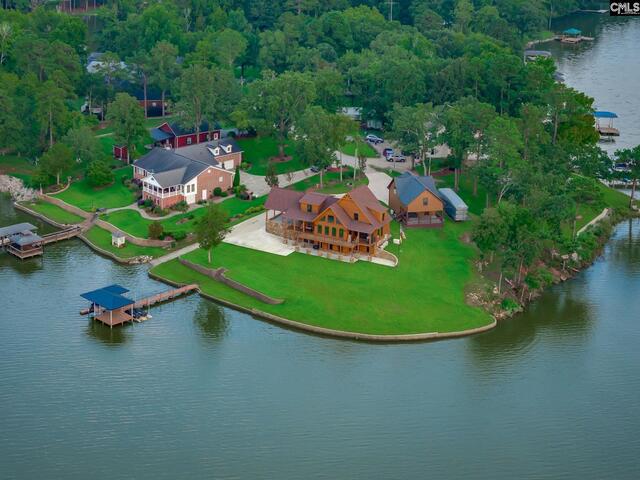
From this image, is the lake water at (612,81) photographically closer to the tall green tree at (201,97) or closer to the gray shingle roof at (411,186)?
the gray shingle roof at (411,186)

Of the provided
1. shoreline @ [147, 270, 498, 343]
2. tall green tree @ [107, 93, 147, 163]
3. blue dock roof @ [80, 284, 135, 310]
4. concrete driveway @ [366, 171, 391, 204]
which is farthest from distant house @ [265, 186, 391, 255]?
tall green tree @ [107, 93, 147, 163]

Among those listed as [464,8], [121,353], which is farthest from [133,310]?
[464,8]

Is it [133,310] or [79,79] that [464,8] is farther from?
[133,310]

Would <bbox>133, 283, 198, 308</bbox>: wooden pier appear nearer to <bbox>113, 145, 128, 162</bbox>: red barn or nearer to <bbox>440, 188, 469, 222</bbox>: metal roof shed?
<bbox>440, 188, 469, 222</bbox>: metal roof shed

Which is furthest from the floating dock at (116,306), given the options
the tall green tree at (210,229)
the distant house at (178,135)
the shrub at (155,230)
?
the distant house at (178,135)

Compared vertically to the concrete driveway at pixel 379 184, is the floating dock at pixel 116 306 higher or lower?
lower
